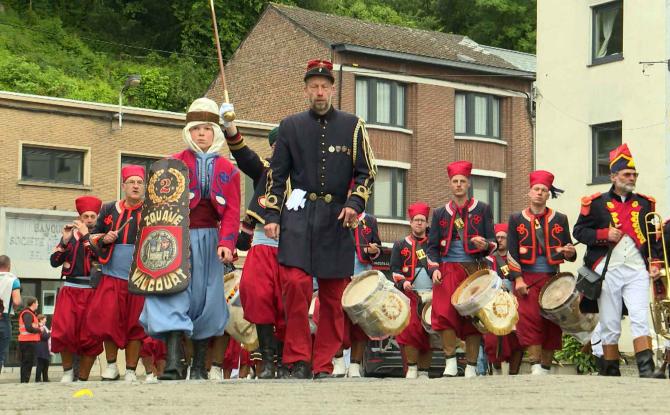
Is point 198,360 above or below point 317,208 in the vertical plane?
below

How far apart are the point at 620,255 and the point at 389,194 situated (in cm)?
3506

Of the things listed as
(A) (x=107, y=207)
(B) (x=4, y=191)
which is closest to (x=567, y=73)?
(B) (x=4, y=191)

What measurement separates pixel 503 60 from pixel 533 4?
54.6 feet

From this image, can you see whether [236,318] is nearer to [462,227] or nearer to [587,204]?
[462,227]

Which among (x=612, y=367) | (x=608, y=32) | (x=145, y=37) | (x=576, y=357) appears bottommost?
(x=576, y=357)

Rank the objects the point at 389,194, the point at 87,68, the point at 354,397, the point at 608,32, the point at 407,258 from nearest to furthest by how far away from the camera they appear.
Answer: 1. the point at 354,397
2. the point at 407,258
3. the point at 608,32
4. the point at 389,194
5. the point at 87,68

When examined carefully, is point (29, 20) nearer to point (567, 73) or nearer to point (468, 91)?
point (468, 91)

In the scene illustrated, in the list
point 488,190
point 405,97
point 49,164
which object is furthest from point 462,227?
point 488,190

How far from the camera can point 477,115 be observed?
2056 inches

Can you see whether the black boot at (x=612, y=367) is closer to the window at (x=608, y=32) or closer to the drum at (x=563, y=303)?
the drum at (x=563, y=303)

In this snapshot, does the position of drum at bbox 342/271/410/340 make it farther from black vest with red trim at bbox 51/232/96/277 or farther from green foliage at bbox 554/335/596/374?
green foliage at bbox 554/335/596/374

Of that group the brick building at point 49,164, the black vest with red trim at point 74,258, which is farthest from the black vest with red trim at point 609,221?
the brick building at point 49,164

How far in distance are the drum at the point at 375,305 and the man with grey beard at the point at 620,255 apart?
6.28ft

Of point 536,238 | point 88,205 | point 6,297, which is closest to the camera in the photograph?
point 536,238
